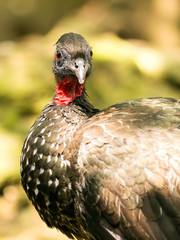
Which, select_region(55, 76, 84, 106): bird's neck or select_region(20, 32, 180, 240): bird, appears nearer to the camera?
select_region(20, 32, 180, 240): bird

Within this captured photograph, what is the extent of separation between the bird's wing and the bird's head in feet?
2.12

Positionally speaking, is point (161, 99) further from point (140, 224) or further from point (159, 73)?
point (159, 73)

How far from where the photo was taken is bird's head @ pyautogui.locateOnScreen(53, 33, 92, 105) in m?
3.86

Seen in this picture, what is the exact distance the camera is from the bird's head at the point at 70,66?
12.7ft

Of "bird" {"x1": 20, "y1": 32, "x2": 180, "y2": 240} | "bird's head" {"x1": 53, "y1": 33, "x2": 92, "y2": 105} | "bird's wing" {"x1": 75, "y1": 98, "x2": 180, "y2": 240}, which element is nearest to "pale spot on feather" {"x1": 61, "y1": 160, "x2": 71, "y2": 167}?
"bird" {"x1": 20, "y1": 32, "x2": 180, "y2": 240}

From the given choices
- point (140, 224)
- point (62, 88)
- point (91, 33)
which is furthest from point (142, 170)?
point (91, 33)

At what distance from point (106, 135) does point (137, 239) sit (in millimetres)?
837

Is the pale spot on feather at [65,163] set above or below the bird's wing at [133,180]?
above

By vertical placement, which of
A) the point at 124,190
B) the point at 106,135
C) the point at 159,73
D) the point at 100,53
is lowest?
the point at 124,190

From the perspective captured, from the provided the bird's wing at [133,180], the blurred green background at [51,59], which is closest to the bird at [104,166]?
the bird's wing at [133,180]

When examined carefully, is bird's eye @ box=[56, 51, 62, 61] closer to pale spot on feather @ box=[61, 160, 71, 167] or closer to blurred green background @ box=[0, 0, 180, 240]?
blurred green background @ box=[0, 0, 180, 240]

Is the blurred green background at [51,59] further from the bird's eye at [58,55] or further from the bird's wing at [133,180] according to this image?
the bird's wing at [133,180]

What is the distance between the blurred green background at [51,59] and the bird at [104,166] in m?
0.77

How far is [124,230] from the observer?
132 inches
